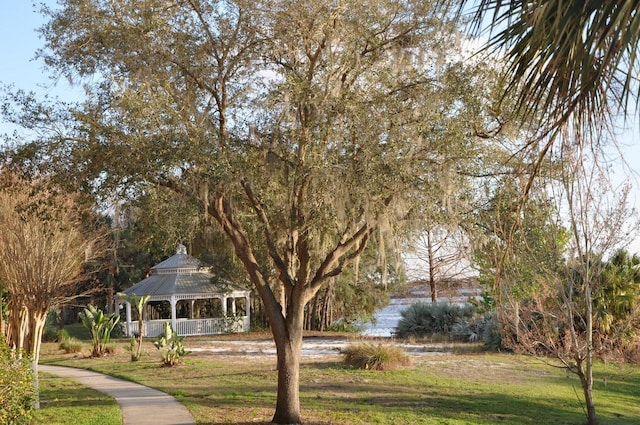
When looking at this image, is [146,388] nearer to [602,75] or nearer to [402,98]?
[402,98]

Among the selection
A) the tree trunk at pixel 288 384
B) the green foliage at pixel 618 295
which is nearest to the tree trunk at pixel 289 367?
the tree trunk at pixel 288 384

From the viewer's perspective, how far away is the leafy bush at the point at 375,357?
16797 mm

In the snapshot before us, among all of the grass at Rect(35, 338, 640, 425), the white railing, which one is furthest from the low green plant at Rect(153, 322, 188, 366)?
the white railing

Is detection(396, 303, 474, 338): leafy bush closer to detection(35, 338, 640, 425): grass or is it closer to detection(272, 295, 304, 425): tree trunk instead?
detection(35, 338, 640, 425): grass

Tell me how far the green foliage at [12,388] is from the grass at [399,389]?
3114mm

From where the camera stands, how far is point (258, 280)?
1100cm

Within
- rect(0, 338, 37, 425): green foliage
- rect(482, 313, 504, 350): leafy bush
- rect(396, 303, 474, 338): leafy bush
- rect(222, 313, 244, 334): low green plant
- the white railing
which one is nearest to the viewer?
rect(0, 338, 37, 425): green foliage

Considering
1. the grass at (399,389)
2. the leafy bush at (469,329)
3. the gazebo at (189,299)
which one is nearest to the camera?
the grass at (399,389)

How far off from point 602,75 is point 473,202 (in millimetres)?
6552

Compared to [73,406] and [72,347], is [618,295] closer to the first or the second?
[73,406]

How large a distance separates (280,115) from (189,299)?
80.3ft

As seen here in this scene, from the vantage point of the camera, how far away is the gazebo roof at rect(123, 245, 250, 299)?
3272cm

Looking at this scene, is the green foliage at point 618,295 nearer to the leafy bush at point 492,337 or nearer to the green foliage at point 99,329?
the leafy bush at point 492,337

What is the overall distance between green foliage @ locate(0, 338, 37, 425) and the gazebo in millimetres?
22119
